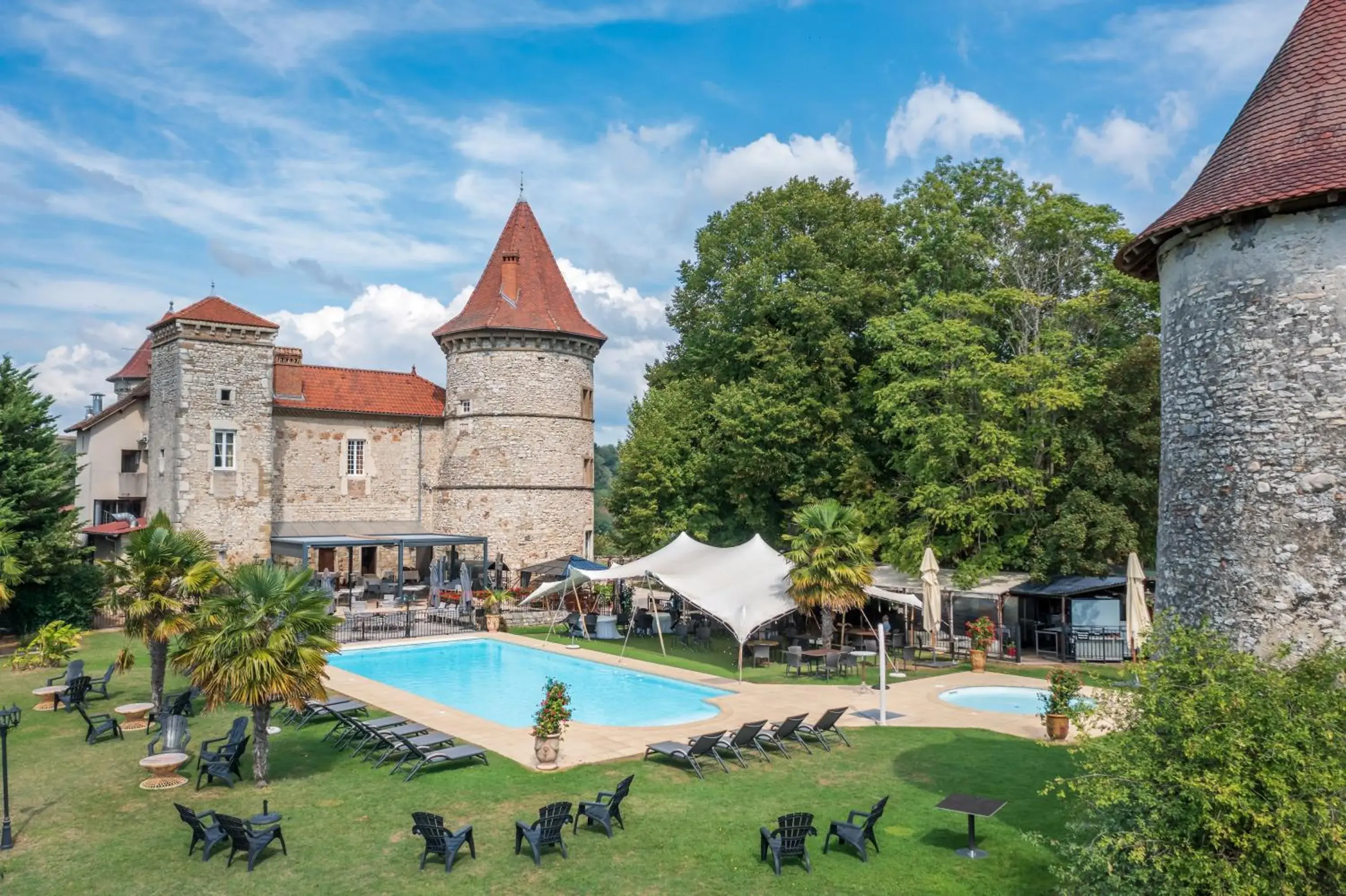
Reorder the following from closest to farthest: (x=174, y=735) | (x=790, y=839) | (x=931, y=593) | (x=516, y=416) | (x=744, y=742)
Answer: (x=790, y=839), (x=174, y=735), (x=744, y=742), (x=931, y=593), (x=516, y=416)

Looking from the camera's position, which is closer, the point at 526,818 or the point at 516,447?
the point at 526,818

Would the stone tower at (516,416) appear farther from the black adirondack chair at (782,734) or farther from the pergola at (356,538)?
the black adirondack chair at (782,734)

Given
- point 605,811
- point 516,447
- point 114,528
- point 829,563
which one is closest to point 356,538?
point 516,447

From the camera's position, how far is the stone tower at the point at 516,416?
121 ft

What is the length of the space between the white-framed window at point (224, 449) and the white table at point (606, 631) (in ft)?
51.4

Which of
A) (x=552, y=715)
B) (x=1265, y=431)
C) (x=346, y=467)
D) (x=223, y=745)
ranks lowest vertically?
(x=223, y=745)

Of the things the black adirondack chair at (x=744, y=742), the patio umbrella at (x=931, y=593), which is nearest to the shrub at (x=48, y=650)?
the black adirondack chair at (x=744, y=742)

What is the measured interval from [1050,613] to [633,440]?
1670 centimetres

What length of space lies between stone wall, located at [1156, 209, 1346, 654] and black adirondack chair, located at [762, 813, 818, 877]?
206 inches

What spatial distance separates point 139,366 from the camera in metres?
53.3

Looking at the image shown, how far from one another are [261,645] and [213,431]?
23.8 m

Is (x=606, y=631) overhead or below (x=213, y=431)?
below

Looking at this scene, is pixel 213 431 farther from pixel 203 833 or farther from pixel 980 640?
pixel 980 640

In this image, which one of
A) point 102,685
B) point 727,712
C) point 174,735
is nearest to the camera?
point 174,735
